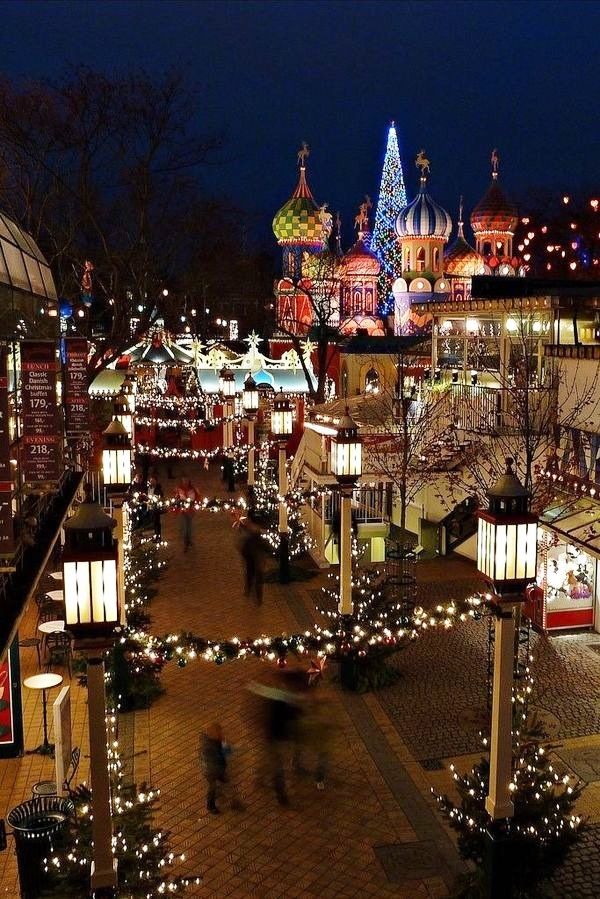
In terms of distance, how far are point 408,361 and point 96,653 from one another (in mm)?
31728

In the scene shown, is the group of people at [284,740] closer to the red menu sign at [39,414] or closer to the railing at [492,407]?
the red menu sign at [39,414]

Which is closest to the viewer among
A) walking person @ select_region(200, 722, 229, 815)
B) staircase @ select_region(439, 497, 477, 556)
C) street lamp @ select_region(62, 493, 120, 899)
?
street lamp @ select_region(62, 493, 120, 899)

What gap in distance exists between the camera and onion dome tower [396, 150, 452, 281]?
4712 centimetres

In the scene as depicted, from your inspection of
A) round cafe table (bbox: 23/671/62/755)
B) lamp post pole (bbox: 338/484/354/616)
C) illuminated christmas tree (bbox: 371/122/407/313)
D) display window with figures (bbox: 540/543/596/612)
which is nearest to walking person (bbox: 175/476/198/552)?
lamp post pole (bbox: 338/484/354/616)

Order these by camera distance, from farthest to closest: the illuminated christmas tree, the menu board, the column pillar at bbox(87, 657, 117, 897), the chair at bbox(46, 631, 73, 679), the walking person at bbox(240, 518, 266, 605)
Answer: the illuminated christmas tree → the walking person at bbox(240, 518, 266, 605) → the chair at bbox(46, 631, 73, 679) → the column pillar at bbox(87, 657, 117, 897) → the menu board

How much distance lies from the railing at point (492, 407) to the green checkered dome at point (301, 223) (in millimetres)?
30344

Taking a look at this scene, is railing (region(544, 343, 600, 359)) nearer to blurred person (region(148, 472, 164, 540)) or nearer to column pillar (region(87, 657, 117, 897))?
blurred person (region(148, 472, 164, 540))

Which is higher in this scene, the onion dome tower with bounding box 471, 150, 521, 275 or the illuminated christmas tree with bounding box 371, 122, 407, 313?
the illuminated christmas tree with bounding box 371, 122, 407, 313

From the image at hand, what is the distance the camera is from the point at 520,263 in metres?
54.3

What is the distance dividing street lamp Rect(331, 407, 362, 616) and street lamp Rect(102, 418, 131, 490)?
3314 millimetres

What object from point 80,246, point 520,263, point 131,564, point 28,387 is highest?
point 520,263

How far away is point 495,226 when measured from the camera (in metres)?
49.8

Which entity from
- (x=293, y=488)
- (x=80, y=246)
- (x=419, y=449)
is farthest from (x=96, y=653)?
(x=80, y=246)

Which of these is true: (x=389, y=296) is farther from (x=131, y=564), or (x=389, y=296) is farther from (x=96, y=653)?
(x=96, y=653)
